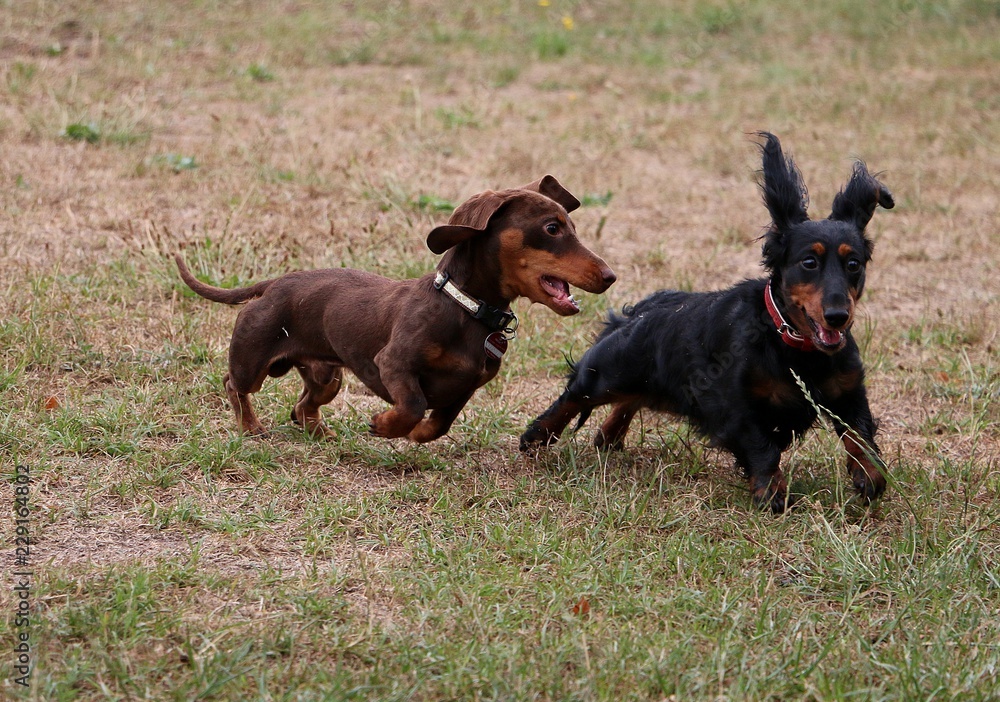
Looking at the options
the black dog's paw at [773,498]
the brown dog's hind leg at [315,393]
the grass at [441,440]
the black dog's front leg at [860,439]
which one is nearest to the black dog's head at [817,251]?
the black dog's front leg at [860,439]

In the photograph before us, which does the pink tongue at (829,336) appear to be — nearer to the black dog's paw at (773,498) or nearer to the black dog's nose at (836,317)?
the black dog's nose at (836,317)

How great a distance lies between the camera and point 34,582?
330 cm

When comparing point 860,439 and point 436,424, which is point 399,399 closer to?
point 436,424

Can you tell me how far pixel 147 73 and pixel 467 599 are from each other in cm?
807

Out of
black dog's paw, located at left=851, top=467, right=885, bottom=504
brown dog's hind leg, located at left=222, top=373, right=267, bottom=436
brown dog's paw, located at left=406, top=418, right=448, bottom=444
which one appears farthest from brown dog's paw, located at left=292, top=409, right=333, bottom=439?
black dog's paw, located at left=851, top=467, right=885, bottom=504

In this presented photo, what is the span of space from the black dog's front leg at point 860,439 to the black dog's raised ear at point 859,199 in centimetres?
63

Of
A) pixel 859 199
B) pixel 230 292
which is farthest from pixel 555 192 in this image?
pixel 230 292

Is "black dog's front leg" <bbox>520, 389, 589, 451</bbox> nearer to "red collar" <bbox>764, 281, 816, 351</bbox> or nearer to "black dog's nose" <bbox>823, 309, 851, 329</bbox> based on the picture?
"red collar" <bbox>764, 281, 816, 351</bbox>

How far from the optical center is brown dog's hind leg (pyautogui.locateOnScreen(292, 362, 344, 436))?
4.61 metres

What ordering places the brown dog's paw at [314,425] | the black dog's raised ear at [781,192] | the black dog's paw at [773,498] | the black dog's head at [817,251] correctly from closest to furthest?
the black dog's head at [817,251]
the black dog's paw at [773,498]
the black dog's raised ear at [781,192]
the brown dog's paw at [314,425]

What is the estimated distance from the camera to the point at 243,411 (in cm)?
454

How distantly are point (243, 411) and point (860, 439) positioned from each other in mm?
2315

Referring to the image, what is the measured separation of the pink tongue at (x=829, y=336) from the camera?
12.6 feet

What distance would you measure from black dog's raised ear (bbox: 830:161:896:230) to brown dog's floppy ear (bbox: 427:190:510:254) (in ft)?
4.07
